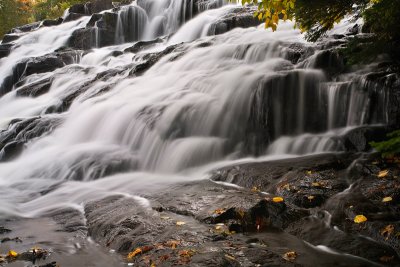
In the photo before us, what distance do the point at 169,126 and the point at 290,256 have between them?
4615 millimetres

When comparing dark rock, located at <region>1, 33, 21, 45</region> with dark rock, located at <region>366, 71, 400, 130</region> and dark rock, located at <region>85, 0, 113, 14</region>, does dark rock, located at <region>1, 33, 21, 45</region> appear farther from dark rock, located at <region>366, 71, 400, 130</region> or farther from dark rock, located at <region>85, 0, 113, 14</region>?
dark rock, located at <region>366, 71, 400, 130</region>

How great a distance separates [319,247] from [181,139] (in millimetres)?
4101

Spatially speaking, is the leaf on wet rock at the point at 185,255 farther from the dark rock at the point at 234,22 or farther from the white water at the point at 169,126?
the dark rock at the point at 234,22

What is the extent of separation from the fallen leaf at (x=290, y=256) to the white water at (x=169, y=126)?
8.42 feet

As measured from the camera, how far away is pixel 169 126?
7.43 m

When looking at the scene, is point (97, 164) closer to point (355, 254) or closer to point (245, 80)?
point (245, 80)

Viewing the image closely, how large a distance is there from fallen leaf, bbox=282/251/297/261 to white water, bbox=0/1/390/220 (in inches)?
101

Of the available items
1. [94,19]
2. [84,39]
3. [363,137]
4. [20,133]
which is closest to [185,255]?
[363,137]

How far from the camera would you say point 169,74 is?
10.1 metres

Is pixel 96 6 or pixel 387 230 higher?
pixel 96 6

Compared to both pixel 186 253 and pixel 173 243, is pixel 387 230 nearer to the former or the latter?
pixel 186 253

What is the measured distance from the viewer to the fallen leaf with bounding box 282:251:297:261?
311 cm

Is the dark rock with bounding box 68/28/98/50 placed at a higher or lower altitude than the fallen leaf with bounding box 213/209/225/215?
higher

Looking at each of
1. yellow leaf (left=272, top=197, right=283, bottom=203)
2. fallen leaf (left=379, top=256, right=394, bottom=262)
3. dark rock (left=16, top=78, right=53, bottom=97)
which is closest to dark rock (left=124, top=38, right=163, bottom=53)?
dark rock (left=16, top=78, right=53, bottom=97)
